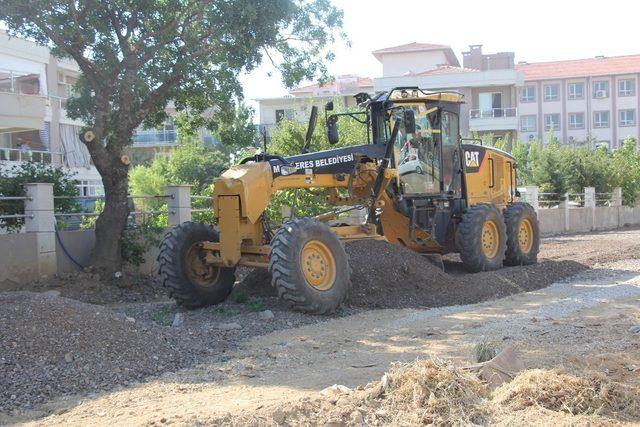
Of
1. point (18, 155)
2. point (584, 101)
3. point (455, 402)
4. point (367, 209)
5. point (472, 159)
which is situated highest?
point (584, 101)

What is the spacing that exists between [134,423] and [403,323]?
446cm

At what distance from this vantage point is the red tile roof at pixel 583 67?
208 feet

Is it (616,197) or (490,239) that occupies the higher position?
(616,197)

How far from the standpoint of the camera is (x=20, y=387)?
6.09 metres

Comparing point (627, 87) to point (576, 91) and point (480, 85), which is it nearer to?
point (576, 91)

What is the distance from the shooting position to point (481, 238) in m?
12.9

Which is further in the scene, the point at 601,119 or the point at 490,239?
the point at 601,119

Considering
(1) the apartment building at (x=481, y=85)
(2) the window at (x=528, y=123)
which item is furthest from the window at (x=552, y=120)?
(1) the apartment building at (x=481, y=85)

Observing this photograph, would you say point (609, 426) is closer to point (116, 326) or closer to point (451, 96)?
point (116, 326)

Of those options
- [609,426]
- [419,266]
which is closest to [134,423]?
[609,426]

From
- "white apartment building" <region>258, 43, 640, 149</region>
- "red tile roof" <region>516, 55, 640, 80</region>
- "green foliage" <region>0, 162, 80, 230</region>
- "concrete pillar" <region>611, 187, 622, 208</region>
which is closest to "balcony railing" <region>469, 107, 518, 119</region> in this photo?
"white apartment building" <region>258, 43, 640, 149</region>

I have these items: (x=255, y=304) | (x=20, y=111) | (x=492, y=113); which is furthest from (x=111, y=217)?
(x=492, y=113)

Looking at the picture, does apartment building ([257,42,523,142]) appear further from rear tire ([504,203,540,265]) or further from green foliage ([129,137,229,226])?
rear tire ([504,203,540,265])

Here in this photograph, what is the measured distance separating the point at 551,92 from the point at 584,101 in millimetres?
2986
